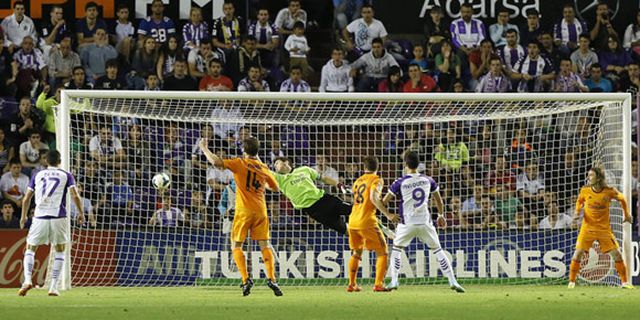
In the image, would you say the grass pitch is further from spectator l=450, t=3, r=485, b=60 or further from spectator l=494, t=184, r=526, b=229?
spectator l=450, t=3, r=485, b=60

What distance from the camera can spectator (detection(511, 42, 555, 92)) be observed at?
23.9 metres

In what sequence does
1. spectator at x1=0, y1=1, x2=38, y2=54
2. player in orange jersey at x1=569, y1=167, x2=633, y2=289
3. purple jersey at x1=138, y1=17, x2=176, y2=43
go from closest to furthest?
player in orange jersey at x1=569, y1=167, x2=633, y2=289
spectator at x1=0, y1=1, x2=38, y2=54
purple jersey at x1=138, y1=17, x2=176, y2=43

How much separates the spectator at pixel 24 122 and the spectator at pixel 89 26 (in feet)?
6.49

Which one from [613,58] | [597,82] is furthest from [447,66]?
[613,58]

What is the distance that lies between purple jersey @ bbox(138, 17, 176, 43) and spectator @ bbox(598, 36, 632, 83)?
8.24m

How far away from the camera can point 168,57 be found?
23234mm

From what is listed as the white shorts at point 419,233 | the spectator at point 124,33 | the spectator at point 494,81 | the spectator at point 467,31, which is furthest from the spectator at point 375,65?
the white shorts at point 419,233

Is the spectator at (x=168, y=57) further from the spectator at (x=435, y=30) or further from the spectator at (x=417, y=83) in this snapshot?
the spectator at (x=435, y=30)

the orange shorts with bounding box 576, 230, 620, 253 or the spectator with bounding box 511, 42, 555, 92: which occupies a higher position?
the spectator with bounding box 511, 42, 555, 92

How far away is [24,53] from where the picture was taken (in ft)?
75.0

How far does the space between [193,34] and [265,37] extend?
1.35 metres

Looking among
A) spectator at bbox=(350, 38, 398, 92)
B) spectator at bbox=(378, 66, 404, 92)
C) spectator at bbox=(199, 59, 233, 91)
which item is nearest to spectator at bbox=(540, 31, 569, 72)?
spectator at bbox=(350, 38, 398, 92)

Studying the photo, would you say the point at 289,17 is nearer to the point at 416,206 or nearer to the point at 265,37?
the point at 265,37

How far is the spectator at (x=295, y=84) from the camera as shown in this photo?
22781 mm
